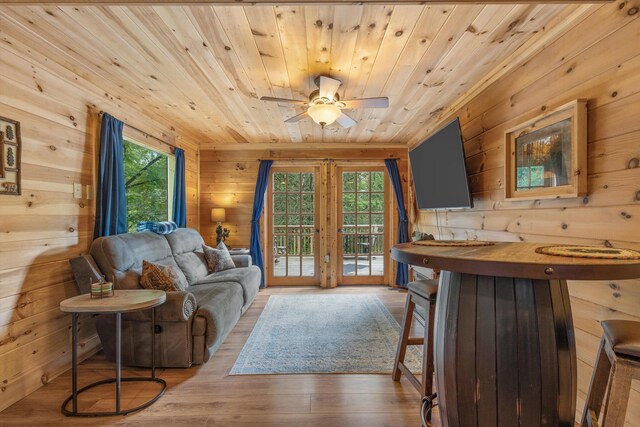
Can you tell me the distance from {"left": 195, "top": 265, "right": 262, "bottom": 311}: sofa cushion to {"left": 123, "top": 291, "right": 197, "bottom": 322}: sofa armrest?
69 centimetres

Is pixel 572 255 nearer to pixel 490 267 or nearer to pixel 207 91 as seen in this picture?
pixel 490 267

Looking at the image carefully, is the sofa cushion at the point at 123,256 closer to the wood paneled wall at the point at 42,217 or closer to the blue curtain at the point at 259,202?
the wood paneled wall at the point at 42,217

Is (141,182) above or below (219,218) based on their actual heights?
above

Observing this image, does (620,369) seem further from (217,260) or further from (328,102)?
(217,260)

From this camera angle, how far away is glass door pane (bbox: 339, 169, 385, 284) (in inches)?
181

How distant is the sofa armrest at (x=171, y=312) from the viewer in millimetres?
2074

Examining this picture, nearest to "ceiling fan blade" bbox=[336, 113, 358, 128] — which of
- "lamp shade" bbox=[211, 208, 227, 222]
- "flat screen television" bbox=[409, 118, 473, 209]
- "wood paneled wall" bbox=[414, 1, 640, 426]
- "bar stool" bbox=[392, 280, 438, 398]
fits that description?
"flat screen television" bbox=[409, 118, 473, 209]

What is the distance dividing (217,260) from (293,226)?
4.60ft

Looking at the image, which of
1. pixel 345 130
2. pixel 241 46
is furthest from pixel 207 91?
pixel 345 130

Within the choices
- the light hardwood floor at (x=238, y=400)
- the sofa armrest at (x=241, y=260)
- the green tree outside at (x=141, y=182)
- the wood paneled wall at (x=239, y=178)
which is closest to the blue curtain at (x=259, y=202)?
the wood paneled wall at (x=239, y=178)

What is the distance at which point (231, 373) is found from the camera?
2.10 meters

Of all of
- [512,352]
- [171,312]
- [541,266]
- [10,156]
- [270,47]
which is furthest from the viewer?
[171,312]

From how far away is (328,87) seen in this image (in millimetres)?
2254

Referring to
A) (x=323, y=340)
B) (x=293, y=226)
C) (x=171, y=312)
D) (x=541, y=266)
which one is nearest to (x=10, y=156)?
(x=171, y=312)
